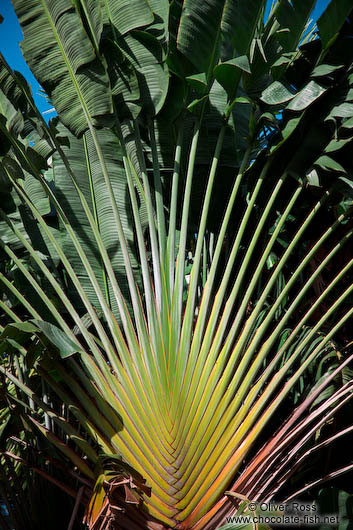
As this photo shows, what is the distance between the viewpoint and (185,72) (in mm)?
2273

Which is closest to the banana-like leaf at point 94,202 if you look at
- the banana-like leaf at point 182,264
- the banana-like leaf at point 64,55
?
the banana-like leaf at point 182,264

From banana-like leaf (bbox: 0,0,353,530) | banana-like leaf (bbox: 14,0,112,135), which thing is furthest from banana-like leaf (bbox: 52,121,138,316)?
banana-like leaf (bbox: 14,0,112,135)

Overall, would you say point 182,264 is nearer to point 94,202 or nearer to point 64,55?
point 94,202

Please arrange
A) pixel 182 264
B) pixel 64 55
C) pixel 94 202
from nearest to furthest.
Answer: pixel 182 264
pixel 64 55
pixel 94 202

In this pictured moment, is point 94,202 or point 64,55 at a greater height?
point 64,55

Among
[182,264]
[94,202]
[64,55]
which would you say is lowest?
[182,264]

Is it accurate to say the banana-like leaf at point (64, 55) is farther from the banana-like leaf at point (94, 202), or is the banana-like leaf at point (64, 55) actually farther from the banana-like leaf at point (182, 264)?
the banana-like leaf at point (94, 202)

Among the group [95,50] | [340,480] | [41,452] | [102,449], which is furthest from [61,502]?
[95,50]

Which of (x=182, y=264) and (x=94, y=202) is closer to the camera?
(x=182, y=264)

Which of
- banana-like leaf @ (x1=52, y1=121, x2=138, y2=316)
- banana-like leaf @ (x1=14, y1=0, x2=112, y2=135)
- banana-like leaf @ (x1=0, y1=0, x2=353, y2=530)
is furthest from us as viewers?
banana-like leaf @ (x1=52, y1=121, x2=138, y2=316)

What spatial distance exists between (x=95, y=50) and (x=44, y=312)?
4.51ft

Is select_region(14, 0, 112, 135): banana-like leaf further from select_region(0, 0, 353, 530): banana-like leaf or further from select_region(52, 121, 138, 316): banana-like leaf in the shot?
select_region(52, 121, 138, 316): banana-like leaf

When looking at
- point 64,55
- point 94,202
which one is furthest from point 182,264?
point 64,55

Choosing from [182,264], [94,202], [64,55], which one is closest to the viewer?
[182,264]
